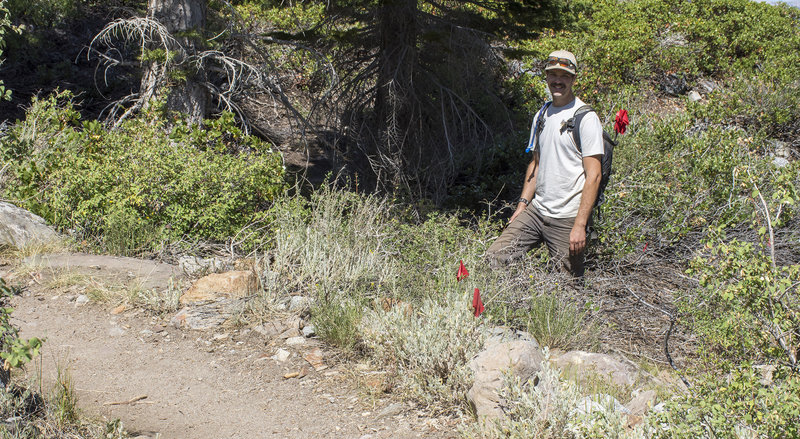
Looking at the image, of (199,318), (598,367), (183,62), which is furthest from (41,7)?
(598,367)

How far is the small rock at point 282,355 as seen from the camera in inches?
166

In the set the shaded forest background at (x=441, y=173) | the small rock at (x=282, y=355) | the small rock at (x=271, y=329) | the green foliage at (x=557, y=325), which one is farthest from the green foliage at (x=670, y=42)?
the small rock at (x=282, y=355)

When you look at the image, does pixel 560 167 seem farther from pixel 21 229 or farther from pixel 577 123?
pixel 21 229

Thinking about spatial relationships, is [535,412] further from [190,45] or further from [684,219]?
[190,45]

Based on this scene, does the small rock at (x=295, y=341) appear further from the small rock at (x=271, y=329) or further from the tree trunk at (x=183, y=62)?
the tree trunk at (x=183, y=62)

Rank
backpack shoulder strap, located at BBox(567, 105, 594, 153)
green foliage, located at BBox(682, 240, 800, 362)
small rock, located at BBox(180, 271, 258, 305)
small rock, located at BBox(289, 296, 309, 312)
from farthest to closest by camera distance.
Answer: small rock, located at BBox(180, 271, 258, 305) → small rock, located at BBox(289, 296, 309, 312) → backpack shoulder strap, located at BBox(567, 105, 594, 153) → green foliage, located at BBox(682, 240, 800, 362)

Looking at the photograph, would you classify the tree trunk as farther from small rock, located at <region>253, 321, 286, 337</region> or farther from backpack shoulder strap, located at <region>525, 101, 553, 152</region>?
backpack shoulder strap, located at <region>525, 101, 553, 152</region>

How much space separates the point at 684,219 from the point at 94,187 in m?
5.18

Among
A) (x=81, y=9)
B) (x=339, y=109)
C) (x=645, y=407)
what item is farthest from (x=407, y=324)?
(x=81, y=9)

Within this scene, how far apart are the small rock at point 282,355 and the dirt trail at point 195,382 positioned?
0.12 ft

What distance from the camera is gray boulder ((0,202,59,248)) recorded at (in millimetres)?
5844

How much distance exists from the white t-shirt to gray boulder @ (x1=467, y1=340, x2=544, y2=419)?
1.41 metres

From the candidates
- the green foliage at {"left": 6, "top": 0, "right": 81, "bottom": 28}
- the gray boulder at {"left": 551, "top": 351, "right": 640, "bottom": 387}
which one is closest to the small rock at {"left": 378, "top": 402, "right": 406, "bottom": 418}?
the gray boulder at {"left": 551, "top": 351, "right": 640, "bottom": 387}

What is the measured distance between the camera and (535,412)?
3.01 metres
